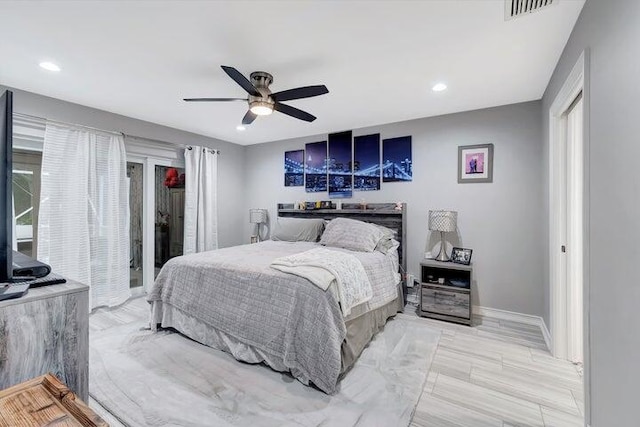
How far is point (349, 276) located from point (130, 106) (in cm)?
314

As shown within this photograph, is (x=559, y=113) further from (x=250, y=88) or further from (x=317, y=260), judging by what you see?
(x=250, y=88)

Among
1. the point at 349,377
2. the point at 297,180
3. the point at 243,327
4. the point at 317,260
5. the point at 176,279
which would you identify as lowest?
the point at 349,377

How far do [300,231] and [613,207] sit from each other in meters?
3.20

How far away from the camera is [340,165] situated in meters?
4.33

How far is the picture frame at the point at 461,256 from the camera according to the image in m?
3.26

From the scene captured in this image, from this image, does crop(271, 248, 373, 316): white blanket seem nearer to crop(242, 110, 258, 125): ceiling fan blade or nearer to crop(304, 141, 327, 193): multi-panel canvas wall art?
crop(242, 110, 258, 125): ceiling fan blade

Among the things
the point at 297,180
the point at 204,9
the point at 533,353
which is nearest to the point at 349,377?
the point at 533,353

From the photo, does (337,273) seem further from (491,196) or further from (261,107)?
(491,196)

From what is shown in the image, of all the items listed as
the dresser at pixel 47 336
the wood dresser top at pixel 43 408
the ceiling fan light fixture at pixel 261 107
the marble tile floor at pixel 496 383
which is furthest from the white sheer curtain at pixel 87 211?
the wood dresser top at pixel 43 408

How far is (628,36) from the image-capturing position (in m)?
1.15

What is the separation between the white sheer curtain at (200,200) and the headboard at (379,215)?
1.46m

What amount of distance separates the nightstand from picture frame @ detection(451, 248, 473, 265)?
101mm

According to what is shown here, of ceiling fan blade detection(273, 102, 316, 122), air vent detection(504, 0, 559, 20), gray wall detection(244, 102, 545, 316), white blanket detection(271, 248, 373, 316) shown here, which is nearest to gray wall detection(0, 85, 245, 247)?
ceiling fan blade detection(273, 102, 316, 122)

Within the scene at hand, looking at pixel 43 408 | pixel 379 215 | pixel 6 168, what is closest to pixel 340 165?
pixel 379 215
